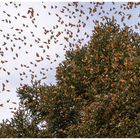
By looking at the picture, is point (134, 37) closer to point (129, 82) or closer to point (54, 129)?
point (129, 82)

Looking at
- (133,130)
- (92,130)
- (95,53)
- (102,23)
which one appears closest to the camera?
(133,130)

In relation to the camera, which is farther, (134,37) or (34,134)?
(134,37)

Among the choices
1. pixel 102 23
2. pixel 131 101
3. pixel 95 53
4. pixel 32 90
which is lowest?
pixel 131 101

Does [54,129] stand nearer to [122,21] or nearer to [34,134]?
[34,134]

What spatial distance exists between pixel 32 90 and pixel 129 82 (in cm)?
931

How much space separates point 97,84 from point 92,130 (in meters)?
4.15

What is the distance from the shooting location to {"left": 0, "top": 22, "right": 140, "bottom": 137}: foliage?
112ft

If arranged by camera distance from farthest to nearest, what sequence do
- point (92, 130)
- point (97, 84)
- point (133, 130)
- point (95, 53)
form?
point (95, 53) < point (97, 84) < point (92, 130) < point (133, 130)

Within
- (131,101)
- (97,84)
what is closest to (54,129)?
(97,84)

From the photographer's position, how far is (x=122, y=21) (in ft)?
141

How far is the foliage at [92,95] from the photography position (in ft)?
112

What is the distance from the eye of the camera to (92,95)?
37.6 m

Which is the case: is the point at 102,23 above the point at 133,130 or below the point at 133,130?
above

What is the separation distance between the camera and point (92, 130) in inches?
1358
